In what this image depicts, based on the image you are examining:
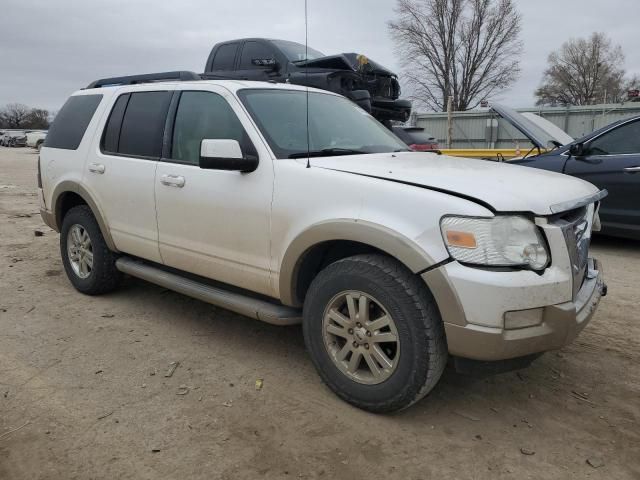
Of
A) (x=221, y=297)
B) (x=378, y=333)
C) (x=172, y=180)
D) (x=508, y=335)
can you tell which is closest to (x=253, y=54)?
(x=172, y=180)

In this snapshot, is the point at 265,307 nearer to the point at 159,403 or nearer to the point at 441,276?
the point at 159,403

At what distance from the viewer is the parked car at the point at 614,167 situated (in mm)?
6277

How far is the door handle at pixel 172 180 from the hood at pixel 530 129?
5460 millimetres

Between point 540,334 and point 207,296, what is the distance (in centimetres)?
207

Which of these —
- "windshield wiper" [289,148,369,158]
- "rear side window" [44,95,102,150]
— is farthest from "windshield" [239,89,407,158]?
"rear side window" [44,95,102,150]

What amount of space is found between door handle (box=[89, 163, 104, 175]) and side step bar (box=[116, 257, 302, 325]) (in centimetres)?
77

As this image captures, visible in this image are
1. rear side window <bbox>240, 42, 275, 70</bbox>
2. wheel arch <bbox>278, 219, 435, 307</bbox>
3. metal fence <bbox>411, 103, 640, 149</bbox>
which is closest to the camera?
wheel arch <bbox>278, 219, 435, 307</bbox>

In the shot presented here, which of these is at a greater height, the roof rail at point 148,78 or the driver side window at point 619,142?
the roof rail at point 148,78

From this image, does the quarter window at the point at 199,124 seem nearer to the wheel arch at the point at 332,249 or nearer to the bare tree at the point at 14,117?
the wheel arch at the point at 332,249

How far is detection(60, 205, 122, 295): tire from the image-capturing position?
4672mm

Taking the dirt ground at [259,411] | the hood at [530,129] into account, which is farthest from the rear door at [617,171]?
the dirt ground at [259,411]

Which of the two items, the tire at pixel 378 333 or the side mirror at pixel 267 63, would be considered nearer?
the tire at pixel 378 333

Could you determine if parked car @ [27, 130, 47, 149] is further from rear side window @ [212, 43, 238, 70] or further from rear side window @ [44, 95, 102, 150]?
rear side window @ [44, 95, 102, 150]

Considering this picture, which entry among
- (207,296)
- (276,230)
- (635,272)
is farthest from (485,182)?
(635,272)
